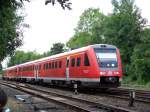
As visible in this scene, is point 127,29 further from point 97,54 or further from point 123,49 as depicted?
point 97,54

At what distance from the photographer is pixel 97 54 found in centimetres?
2575

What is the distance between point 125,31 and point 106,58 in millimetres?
38106

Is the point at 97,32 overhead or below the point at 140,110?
overhead

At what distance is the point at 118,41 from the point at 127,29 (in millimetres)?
2308

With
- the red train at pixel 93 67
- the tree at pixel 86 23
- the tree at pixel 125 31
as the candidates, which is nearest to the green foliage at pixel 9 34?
the red train at pixel 93 67

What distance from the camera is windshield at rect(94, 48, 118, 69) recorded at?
83.6 ft

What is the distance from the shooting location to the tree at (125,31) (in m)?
62.6

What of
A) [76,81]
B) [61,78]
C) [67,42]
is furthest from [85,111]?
[67,42]

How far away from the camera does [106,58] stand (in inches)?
1016

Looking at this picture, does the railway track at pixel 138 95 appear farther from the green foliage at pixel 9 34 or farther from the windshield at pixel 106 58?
the green foliage at pixel 9 34

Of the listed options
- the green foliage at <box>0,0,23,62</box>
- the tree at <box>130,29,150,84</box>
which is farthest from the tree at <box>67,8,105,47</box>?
the green foliage at <box>0,0,23,62</box>

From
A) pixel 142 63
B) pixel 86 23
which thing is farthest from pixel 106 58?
pixel 86 23

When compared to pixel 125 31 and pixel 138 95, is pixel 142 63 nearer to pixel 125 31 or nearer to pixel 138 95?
pixel 125 31

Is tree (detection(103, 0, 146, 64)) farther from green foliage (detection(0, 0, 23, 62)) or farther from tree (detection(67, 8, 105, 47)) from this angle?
tree (detection(67, 8, 105, 47))
